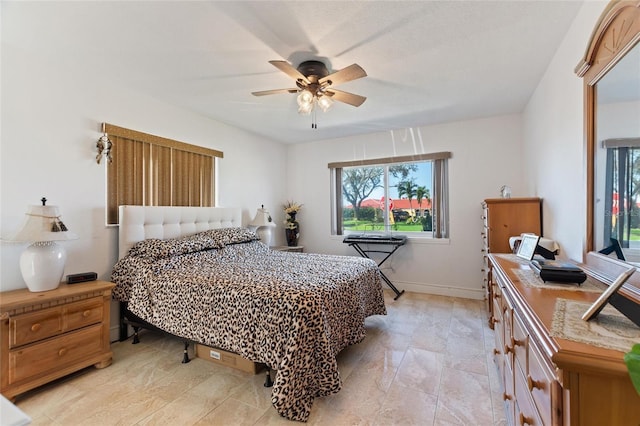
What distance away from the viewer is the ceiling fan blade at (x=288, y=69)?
191cm

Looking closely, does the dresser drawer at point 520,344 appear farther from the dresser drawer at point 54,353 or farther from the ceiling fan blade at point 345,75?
the dresser drawer at point 54,353

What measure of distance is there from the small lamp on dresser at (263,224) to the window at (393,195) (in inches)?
47.5

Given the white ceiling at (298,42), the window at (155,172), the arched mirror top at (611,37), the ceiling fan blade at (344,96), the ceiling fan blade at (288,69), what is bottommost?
the window at (155,172)

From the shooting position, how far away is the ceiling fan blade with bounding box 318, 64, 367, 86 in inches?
76.7

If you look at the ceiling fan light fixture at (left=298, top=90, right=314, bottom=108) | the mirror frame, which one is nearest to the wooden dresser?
the mirror frame

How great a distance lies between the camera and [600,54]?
134cm

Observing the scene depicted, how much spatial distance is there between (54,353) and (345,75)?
286cm

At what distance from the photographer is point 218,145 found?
3801 millimetres

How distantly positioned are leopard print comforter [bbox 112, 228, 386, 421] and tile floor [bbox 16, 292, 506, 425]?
249 mm

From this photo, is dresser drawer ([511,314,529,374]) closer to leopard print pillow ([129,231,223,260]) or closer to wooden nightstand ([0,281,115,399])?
leopard print pillow ([129,231,223,260])

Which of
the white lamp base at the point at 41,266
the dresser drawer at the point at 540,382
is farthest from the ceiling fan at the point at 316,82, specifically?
the white lamp base at the point at 41,266

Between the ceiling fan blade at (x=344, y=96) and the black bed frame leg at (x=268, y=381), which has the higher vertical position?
the ceiling fan blade at (x=344, y=96)

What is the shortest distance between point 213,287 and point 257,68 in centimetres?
181

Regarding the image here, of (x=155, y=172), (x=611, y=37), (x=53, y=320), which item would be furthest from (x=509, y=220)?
(x=53, y=320)
